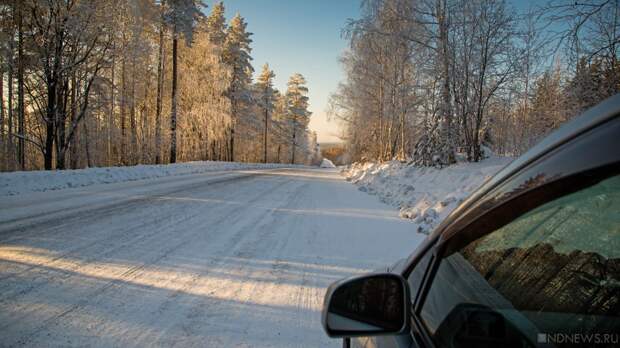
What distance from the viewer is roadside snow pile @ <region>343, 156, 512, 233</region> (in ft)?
20.5

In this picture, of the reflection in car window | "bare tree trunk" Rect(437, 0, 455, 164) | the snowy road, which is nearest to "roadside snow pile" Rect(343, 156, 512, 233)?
the snowy road

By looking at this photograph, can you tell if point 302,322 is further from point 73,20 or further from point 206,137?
point 206,137

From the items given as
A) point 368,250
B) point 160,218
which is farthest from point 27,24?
point 368,250

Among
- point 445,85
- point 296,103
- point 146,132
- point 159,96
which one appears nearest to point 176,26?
point 159,96

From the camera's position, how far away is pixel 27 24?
12.4 metres

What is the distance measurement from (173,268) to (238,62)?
33377mm

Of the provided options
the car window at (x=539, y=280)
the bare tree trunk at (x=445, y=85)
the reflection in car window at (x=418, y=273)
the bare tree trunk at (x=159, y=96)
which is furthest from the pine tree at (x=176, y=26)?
the car window at (x=539, y=280)

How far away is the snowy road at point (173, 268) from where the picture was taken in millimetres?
2545

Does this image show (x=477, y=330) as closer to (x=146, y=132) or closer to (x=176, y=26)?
(x=176, y=26)

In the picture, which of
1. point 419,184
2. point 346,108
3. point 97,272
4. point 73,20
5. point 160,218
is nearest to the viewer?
point 97,272

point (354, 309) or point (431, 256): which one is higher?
point (431, 256)

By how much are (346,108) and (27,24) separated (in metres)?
18.9

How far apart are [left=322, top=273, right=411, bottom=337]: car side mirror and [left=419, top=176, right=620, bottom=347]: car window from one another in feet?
0.56

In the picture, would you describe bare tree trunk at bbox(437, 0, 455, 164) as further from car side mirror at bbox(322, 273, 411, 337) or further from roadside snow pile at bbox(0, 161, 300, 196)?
roadside snow pile at bbox(0, 161, 300, 196)
